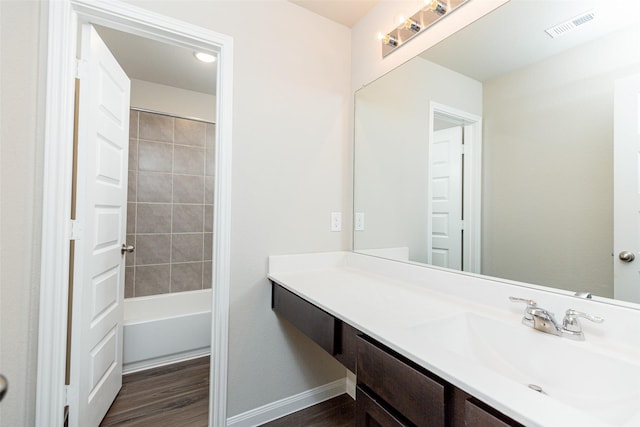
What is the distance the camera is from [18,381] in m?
1.06

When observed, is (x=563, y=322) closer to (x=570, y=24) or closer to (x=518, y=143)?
(x=518, y=143)

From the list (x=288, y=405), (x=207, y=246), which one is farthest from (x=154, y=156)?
(x=288, y=405)

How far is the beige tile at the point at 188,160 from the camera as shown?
111 inches

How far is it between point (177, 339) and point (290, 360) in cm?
111

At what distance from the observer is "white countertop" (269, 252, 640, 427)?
52 cm

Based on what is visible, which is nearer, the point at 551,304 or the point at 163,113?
the point at 551,304

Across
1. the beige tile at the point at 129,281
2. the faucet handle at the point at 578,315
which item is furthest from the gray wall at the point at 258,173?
the beige tile at the point at 129,281

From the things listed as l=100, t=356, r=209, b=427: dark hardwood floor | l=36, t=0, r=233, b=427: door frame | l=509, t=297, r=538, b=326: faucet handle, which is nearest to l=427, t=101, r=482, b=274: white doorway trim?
l=509, t=297, r=538, b=326: faucet handle

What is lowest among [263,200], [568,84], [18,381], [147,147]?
[18,381]

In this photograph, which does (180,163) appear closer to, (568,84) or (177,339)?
(177,339)

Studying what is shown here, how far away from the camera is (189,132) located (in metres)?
2.86

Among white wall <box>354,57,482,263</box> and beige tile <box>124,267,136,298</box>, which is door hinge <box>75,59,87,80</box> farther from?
beige tile <box>124,267,136,298</box>

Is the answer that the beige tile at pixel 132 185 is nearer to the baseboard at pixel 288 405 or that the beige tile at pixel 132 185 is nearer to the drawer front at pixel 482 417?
the baseboard at pixel 288 405

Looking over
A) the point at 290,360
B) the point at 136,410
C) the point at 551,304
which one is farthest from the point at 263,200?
the point at 136,410
